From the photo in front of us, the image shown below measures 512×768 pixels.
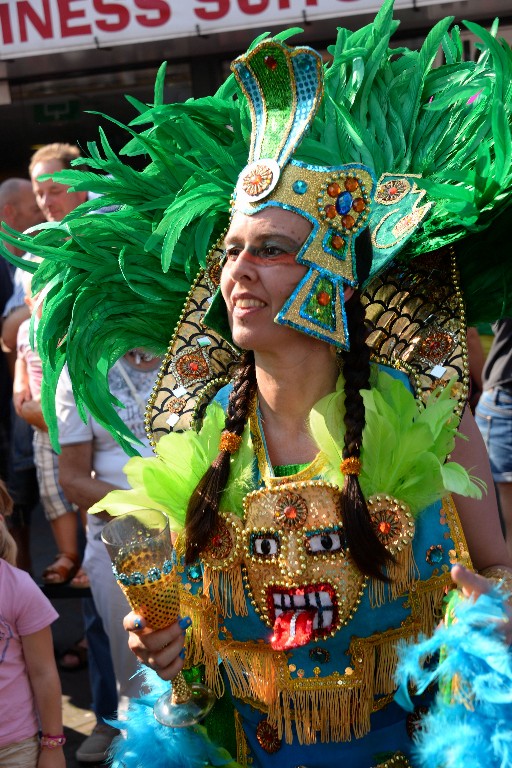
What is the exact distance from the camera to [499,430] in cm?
484

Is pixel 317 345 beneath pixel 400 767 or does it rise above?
above

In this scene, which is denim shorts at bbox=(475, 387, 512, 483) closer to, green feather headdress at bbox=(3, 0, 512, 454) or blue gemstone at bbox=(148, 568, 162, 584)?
green feather headdress at bbox=(3, 0, 512, 454)

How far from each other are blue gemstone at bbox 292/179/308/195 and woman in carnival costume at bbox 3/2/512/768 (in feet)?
0.04

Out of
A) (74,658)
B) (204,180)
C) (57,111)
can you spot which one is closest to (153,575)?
(204,180)

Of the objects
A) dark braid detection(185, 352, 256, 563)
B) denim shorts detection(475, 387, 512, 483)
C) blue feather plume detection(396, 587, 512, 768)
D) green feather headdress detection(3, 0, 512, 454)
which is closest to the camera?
blue feather plume detection(396, 587, 512, 768)

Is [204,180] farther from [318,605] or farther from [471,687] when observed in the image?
[471,687]

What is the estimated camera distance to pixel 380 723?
92.8 inches

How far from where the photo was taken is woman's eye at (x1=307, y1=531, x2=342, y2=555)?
7.46 ft

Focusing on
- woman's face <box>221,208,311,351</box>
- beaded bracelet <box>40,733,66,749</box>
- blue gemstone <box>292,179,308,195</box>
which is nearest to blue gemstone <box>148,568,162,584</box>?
woman's face <box>221,208,311,351</box>

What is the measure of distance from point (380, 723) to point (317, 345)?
0.87 metres

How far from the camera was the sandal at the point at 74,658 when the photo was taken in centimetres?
518

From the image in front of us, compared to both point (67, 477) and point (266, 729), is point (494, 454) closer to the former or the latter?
point (67, 477)

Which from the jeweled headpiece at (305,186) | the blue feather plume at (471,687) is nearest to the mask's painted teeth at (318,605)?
the blue feather plume at (471,687)

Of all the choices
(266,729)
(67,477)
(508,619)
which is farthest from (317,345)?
(67,477)
